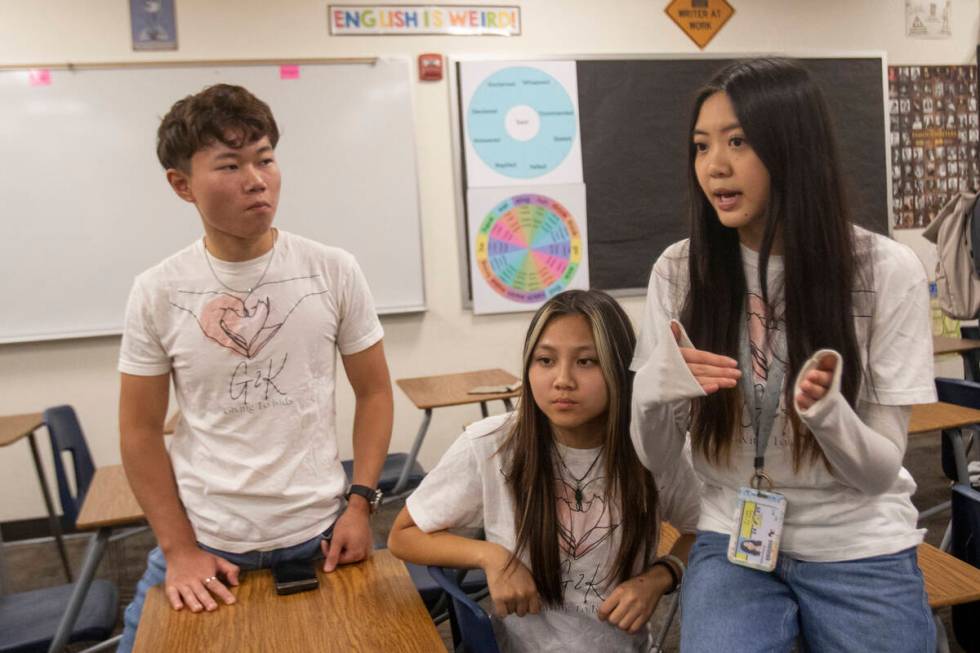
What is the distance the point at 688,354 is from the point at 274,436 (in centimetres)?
73

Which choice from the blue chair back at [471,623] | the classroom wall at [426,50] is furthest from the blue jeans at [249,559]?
the classroom wall at [426,50]

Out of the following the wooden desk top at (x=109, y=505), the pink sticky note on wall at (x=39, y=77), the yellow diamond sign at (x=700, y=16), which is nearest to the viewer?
the wooden desk top at (x=109, y=505)

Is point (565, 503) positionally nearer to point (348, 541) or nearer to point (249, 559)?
point (348, 541)

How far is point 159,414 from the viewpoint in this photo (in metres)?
1.43

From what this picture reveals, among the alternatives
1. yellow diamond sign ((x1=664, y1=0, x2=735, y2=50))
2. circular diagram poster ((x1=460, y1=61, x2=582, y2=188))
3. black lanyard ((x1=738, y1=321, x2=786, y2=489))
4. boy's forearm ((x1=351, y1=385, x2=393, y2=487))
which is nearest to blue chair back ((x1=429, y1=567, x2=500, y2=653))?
boy's forearm ((x1=351, y1=385, x2=393, y2=487))

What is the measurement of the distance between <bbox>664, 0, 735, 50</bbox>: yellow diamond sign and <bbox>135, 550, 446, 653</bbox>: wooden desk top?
402 cm

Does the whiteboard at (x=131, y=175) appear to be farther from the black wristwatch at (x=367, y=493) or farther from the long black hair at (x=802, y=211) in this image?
the long black hair at (x=802, y=211)

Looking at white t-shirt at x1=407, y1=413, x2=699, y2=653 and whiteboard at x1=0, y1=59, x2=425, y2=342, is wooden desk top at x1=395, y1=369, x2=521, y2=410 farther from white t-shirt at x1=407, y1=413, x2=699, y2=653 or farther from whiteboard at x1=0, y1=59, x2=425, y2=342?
white t-shirt at x1=407, y1=413, x2=699, y2=653

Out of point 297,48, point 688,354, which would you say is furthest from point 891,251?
point 297,48

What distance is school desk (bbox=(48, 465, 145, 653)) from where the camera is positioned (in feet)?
6.11

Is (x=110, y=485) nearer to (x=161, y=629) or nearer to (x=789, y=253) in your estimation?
(x=161, y=629)

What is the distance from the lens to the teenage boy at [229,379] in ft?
4.43

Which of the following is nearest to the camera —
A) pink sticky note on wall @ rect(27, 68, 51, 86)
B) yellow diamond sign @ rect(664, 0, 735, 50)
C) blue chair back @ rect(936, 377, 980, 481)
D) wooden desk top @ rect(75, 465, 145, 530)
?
wooden desk top @ rect(75, 465, 145, 530)

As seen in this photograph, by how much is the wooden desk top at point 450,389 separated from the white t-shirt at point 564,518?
1.74 m
